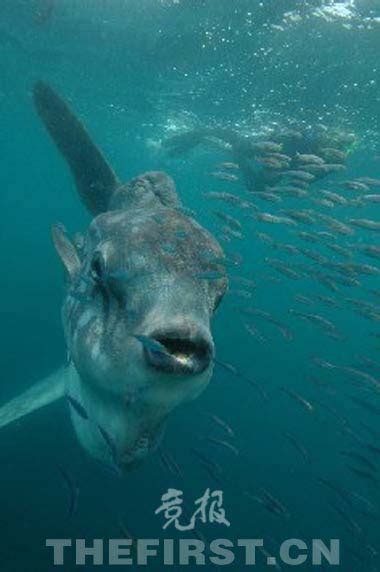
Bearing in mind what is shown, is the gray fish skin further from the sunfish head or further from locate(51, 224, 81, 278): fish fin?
locate(51, 224, 81, 278): fish fin

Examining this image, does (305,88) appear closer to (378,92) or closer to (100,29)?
(378,92)

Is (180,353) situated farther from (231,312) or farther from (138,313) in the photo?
(231,312)

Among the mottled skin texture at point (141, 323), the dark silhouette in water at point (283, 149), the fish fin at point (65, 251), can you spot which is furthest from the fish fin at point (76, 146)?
the dark silhouette in water at point (283, 149)

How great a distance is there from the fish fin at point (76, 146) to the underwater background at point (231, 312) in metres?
2.98

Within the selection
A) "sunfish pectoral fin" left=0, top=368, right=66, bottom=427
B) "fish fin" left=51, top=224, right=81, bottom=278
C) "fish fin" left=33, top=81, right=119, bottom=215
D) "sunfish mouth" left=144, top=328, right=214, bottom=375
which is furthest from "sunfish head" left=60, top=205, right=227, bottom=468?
"sunfish pectoral fin" left=0, top=368, right=66, bottom=427

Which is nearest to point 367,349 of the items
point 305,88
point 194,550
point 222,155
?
point 222,155

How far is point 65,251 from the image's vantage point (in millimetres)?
4875

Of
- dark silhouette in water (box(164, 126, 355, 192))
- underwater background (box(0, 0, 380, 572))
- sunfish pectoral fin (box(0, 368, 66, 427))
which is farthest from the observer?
dark silhouette in water (box(164, 126, 355, 192))

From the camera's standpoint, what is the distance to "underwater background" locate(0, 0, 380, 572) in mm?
11648

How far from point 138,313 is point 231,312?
32.8 meters

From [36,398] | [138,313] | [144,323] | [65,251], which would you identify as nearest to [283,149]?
[36,398]

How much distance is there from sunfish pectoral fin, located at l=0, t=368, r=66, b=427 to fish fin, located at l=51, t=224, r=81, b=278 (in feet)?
6.45

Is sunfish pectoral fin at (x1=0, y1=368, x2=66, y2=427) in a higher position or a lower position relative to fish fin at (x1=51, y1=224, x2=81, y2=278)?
lower

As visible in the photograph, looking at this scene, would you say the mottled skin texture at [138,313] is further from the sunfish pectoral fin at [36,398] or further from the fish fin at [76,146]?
the sunfish pectoral fin at [36,398]
